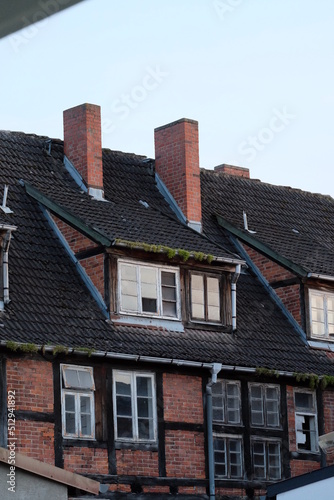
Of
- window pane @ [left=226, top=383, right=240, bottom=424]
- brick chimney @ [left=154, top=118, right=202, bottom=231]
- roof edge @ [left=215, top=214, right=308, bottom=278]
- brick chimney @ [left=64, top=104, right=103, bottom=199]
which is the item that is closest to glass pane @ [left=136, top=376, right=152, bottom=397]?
window pane @ [left=226, top=383, right=240, bottom=424]

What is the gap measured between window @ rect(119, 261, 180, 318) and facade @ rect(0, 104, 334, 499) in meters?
0.04

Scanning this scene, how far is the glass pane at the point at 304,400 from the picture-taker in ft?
70.6

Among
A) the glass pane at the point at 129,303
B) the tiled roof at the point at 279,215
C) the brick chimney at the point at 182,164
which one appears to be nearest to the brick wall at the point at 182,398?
the glass pane at the point at 129,303

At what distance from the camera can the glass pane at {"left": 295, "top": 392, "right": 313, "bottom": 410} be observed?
2152cm

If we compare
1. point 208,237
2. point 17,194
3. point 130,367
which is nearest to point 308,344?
point 208,237

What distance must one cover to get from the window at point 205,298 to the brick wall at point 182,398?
1.45 m

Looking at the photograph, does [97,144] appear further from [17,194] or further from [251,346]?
[251,346]

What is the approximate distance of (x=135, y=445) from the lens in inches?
727

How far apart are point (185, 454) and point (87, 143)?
7006 mm

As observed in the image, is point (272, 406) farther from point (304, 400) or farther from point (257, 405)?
point (304, 400)

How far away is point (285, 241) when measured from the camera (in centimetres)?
2412

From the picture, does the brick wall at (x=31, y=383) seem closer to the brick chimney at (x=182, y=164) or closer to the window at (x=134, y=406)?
the window at (x=134, y=406)

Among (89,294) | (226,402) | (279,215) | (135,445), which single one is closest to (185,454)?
(135,445)

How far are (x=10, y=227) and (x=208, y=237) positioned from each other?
6440 millimetres
